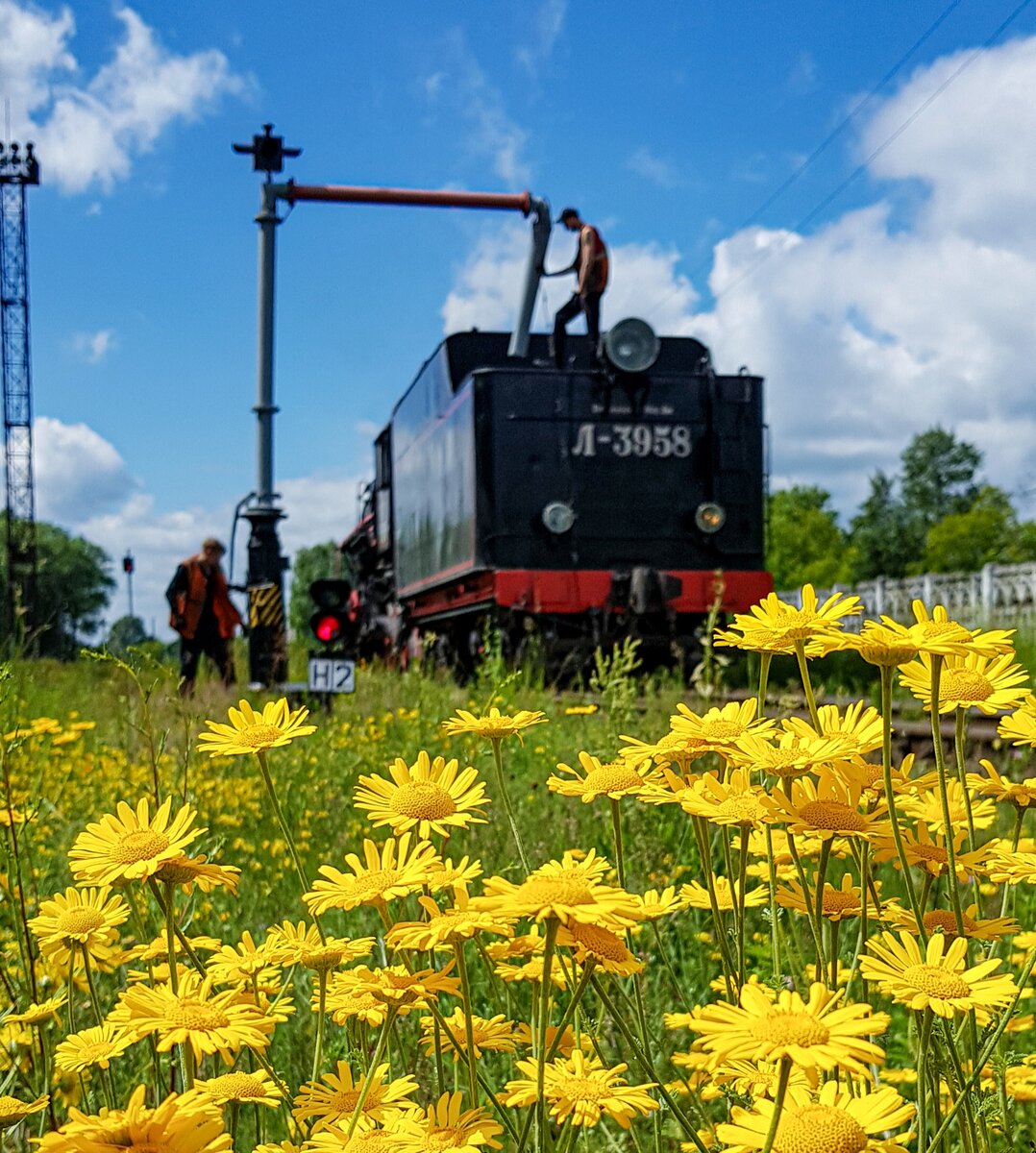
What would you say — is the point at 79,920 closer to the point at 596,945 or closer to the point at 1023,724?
the point at 596,945

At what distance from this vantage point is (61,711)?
721 cm

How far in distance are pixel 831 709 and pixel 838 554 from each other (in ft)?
194

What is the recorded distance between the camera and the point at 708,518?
384 inches

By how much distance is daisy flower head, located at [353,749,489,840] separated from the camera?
114 cm

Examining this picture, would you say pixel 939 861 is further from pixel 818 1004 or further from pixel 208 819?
pixel 208 819

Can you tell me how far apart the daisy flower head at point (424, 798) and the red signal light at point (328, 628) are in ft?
20.4

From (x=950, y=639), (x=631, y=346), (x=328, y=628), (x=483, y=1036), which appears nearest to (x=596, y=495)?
(x=631, y=346)

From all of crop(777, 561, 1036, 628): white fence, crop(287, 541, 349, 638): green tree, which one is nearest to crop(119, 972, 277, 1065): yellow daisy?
crop(777, 561, 1036, 628): white fence

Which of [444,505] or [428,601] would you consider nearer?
[444,505]

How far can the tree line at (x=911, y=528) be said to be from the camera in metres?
53.7

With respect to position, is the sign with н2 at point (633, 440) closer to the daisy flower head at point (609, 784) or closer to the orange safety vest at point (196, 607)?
the orange safety vest at point (196, 607)

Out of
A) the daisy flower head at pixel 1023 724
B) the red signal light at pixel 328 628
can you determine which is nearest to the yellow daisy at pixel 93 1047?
the daisy flower head at pixel 1023 724

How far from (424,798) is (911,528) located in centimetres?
6748

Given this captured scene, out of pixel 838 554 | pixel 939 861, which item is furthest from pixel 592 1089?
pixel 838 554
